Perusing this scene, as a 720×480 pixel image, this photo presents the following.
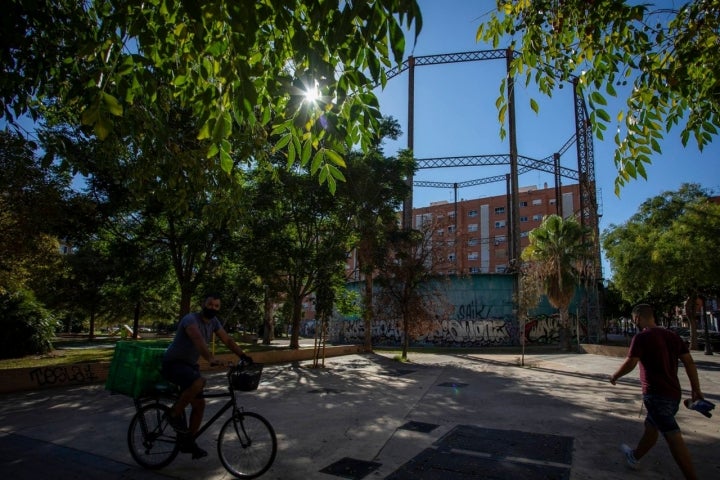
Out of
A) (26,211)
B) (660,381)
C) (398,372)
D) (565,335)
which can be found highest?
(26,211)

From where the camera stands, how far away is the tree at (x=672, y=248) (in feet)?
76.9

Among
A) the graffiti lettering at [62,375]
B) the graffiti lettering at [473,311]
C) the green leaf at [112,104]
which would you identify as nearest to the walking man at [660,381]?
the green leaf at [112,104]

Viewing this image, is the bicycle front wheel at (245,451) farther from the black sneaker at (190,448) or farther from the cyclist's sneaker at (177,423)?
the cyclist's sneaker at (177,423)

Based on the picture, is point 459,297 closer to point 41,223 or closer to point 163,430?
point 41,223

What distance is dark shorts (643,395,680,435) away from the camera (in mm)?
4434

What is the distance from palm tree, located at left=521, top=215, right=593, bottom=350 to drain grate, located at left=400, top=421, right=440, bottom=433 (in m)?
20.7

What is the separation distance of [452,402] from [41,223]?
35.3ft

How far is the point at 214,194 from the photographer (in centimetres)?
666

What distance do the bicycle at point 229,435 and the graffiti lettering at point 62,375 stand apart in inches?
277

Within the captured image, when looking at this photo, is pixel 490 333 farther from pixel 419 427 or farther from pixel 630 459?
pixel 630 459

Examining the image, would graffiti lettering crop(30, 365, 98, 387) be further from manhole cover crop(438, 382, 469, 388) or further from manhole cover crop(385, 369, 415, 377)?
manhole cover crop(438, 382, 469, 388)

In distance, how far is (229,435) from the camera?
466 centimetres

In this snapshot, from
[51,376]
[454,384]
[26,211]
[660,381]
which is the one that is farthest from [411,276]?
[660,381]

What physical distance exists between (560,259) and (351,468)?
24337 mm
